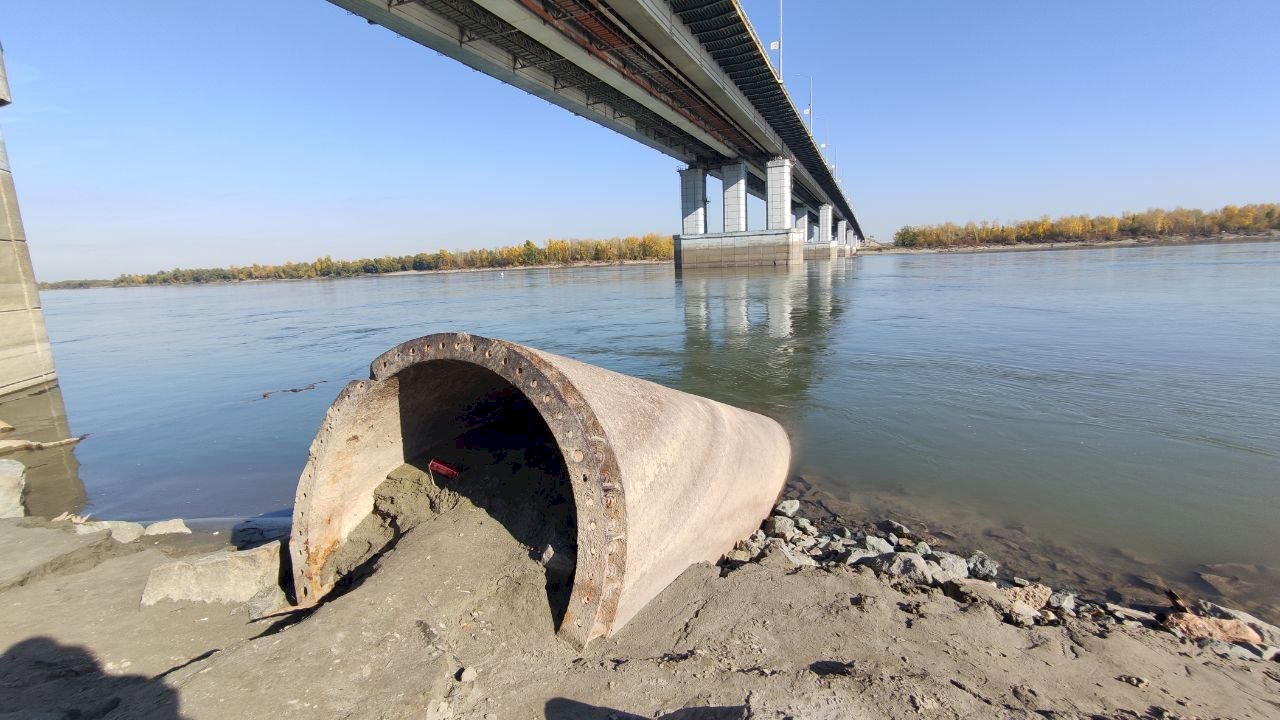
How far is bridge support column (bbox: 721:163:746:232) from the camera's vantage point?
43.9m

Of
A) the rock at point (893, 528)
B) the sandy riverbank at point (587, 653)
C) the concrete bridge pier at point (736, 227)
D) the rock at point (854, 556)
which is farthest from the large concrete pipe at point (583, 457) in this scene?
the concrete bridge pier at point (736, 227)

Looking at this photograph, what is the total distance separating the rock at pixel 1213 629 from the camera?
262cm

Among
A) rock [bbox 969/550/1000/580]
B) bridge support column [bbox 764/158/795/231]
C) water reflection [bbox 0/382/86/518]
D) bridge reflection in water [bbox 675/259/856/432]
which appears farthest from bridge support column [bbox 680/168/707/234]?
rock [bbox 969/550/1000/580]

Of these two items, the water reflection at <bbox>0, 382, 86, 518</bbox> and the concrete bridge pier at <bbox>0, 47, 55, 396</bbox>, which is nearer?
the water reflection at <bbox>0, 382, 86, 518</bbox>

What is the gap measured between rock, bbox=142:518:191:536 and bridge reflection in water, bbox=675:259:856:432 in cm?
583

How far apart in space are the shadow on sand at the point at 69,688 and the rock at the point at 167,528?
1.71 meters

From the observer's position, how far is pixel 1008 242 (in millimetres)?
110688

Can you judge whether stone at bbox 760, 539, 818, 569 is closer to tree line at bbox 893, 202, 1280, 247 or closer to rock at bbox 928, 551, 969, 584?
rock at bbox 928, 551, 969, 584

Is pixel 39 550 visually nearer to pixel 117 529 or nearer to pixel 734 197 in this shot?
pixel 117 529

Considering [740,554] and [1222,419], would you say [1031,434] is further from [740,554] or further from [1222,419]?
[740,554]

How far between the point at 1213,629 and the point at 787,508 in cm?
230

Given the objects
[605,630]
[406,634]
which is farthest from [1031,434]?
[406,634]

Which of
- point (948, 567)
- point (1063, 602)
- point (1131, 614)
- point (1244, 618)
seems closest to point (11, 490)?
point (948, 567)

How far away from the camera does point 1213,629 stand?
2.68 m
